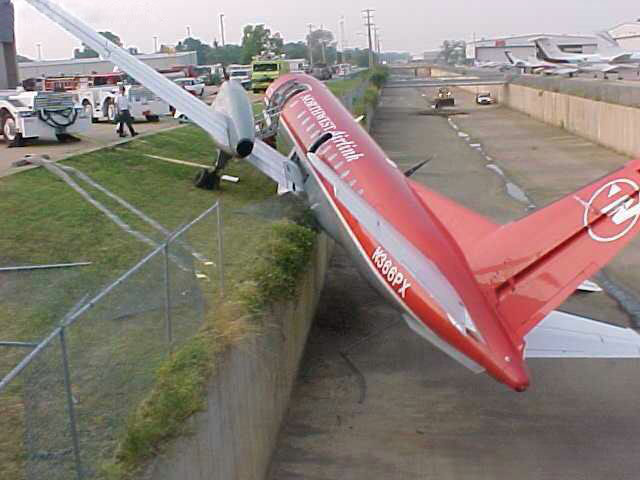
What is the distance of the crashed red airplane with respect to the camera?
457 inches

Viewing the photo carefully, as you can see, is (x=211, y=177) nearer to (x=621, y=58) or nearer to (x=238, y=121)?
(x=238, y=121)

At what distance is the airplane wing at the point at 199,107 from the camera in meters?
21.6

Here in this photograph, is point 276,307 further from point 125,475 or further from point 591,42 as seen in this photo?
point 591,42

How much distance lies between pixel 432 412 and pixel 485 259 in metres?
2.72

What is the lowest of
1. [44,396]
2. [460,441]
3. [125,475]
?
[460,441]

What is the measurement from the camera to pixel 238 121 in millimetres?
21875

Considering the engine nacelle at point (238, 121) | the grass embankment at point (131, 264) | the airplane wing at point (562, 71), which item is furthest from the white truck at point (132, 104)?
the airplane wing at point (562, 71)

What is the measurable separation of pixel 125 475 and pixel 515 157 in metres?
45.8

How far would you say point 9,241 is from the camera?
15.3 metres

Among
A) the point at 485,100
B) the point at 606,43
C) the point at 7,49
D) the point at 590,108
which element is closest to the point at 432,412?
the point at 7,49

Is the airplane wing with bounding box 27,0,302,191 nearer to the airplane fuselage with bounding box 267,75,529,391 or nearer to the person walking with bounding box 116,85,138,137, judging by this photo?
the airplane fuselage with bounding box 267,75,529,391

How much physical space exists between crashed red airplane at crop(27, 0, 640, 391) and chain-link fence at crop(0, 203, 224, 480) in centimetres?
373

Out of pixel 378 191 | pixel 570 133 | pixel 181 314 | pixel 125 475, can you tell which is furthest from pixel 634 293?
pixel 570 133

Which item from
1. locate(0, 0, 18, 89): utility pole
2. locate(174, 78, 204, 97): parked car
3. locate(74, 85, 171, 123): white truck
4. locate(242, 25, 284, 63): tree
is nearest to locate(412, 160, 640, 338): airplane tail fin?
locate(0, 0, 18, 89): utility pole
